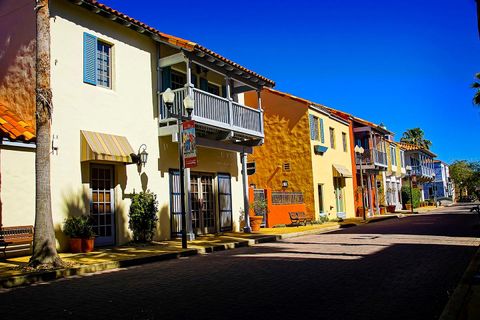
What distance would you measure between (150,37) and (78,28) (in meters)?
3.15

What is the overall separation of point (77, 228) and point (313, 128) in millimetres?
17289

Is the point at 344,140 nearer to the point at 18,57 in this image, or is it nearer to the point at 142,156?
the point at 142,156

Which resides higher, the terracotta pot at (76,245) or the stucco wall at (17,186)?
the stucco wall at (17,186)

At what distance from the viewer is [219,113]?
53.2 feet

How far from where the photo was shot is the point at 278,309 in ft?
17.7

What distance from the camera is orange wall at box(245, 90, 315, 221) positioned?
83.4ft

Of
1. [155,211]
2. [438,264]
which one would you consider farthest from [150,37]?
[438,264]

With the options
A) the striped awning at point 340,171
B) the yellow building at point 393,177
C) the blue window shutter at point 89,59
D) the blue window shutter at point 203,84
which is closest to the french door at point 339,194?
the striped awning at point 340,171

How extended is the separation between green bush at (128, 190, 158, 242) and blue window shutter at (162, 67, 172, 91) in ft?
13.6

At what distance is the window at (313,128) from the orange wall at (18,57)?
16741 mm

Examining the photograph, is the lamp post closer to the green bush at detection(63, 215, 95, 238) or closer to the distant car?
the green bush at detection(63, 215, 95, 238)

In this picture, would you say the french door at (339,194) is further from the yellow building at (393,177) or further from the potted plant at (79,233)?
the potted plant at (79,233)

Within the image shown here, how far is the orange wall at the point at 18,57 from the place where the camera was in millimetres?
12180

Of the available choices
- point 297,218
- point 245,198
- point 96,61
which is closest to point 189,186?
point 245,198
